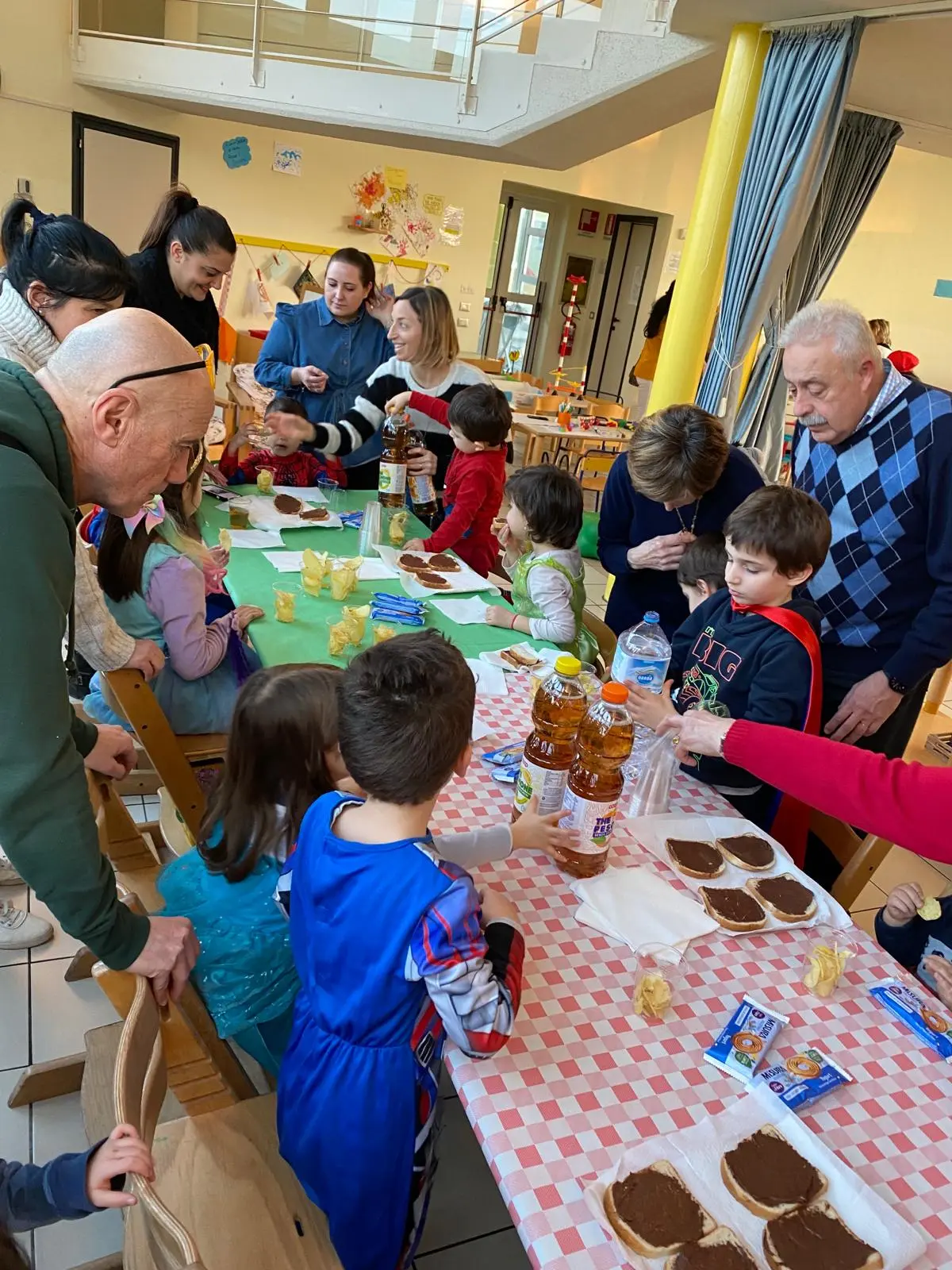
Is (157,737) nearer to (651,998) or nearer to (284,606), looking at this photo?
(284,606)

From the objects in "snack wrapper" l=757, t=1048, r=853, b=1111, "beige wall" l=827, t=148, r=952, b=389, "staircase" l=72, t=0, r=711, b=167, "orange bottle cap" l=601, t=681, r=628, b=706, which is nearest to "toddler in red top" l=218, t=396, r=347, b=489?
"orange bottle cap" l=601, t=681, r=628, b=706

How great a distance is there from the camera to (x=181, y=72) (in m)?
7.11

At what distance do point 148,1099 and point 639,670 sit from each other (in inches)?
51.5

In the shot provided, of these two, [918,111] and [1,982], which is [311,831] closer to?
[1,982]

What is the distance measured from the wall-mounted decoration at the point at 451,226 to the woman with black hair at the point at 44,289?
7284 mm

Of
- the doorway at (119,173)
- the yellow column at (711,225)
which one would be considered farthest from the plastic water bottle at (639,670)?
the doorway at (119,173)

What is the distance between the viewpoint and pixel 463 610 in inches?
110

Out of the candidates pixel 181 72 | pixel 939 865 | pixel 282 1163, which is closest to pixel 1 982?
pixel 282 1163

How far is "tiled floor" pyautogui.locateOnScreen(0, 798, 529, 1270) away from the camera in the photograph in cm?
176

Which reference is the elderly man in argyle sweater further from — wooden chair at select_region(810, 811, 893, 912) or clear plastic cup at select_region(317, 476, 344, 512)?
clear plastic cup at select_region(317, 476, 344, 512)

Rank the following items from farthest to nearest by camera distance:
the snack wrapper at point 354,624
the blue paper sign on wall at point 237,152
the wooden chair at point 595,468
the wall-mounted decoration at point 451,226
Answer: the wall-mounted decoration at point 451,226
the blue paper sign on wall at point 237,152
the wooden chair at point 595,468
the snack wrapper at point 354,624

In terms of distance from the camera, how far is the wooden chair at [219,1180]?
3.55 feet

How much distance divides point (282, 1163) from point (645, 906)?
75cm

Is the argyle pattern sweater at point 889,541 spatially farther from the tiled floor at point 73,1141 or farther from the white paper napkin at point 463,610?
the tiled floor at point 73,1141
